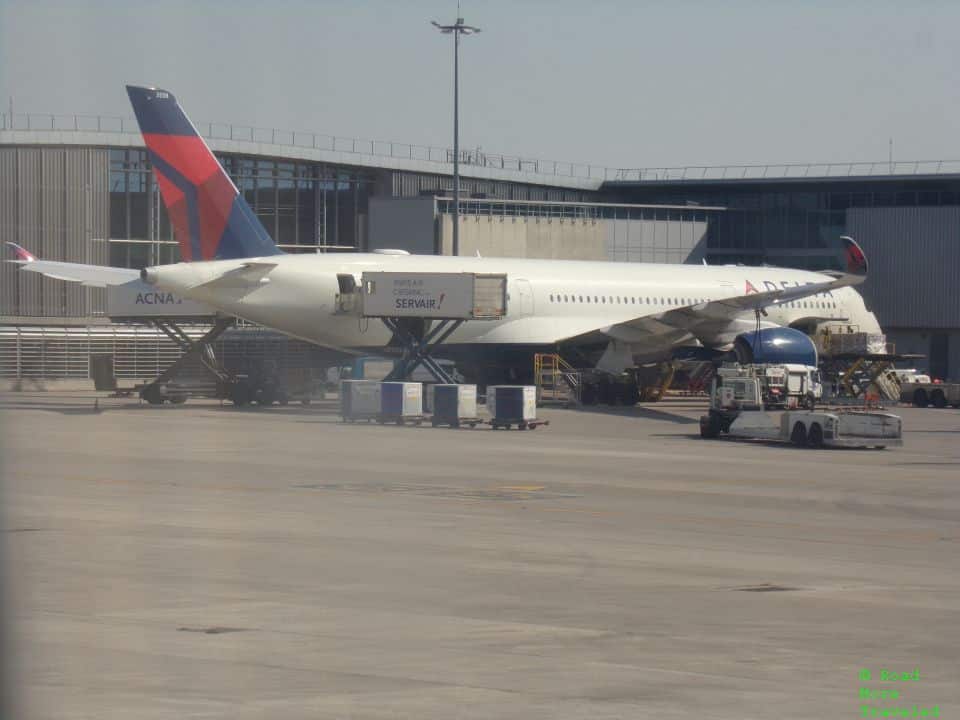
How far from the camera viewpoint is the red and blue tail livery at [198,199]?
158 ft

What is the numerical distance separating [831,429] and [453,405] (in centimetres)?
1147

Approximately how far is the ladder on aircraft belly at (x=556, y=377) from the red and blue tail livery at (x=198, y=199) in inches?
494

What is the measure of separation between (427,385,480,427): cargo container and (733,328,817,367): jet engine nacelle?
36.0ft

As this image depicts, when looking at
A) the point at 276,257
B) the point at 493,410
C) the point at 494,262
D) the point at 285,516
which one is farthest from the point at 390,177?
the point at 285,516

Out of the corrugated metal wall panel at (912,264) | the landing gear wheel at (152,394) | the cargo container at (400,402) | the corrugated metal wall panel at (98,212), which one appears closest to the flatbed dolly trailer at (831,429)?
the cargo container at (400,402)

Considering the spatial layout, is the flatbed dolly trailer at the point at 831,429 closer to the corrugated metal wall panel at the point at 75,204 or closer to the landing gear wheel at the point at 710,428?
the landing gear wheel at the point at 710,428

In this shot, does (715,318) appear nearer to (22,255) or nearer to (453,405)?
(453,405)

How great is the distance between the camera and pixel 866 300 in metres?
85.9

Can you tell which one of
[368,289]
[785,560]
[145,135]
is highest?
[145,135]

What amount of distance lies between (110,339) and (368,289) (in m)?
24.8

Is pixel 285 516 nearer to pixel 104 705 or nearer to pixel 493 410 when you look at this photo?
pixel 104 705

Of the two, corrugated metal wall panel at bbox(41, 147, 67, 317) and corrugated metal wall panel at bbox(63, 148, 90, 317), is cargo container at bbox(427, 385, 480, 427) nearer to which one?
corrugated metal wall panel at bbox(41, 147, 67, 317)

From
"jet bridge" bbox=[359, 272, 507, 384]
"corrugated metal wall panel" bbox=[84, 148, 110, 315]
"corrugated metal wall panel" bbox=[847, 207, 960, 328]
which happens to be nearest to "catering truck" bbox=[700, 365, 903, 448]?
"jet bridge" bbox=[359, 272, 507, 384]

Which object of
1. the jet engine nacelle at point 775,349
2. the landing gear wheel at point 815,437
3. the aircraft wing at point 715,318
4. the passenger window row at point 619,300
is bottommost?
the landing gear wheel at point 815,437
